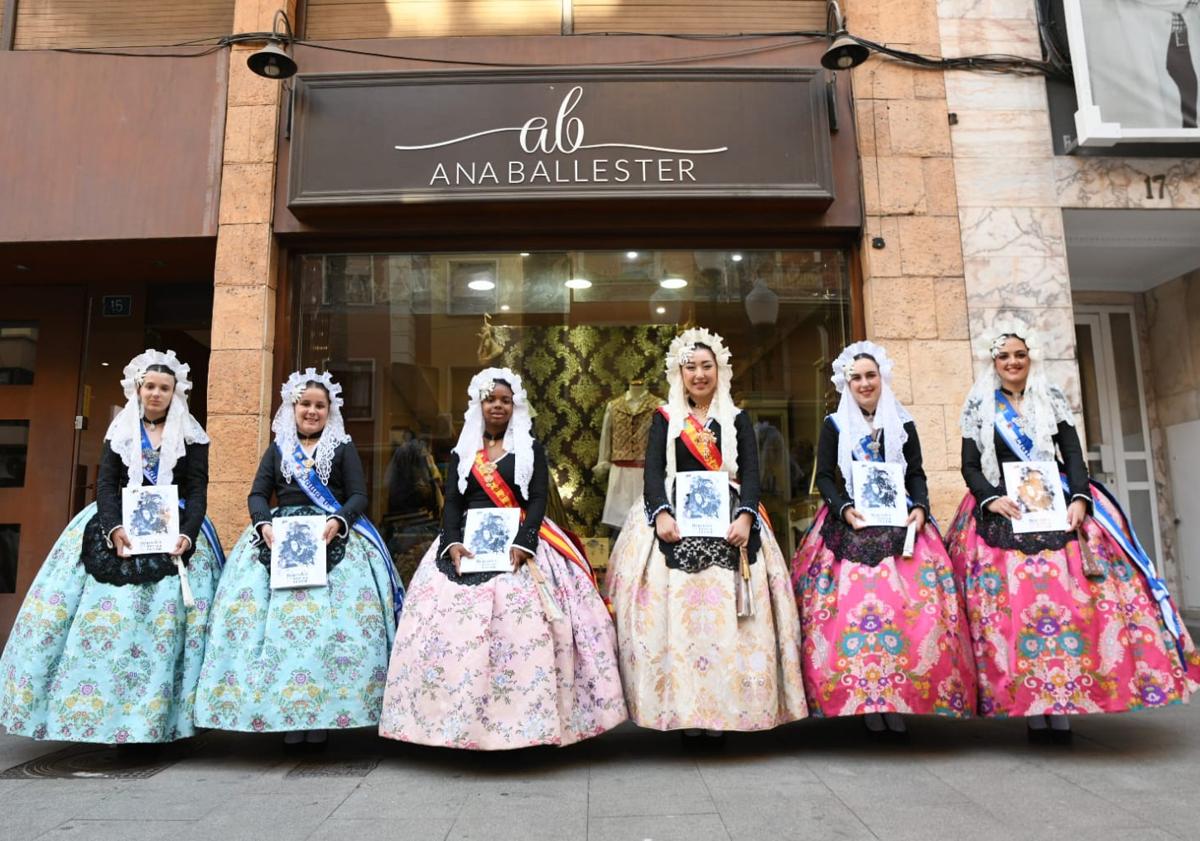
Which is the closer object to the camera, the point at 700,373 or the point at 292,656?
the point at 292,656

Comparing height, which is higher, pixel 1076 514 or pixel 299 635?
pixel 1076 514

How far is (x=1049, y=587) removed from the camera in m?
4.02

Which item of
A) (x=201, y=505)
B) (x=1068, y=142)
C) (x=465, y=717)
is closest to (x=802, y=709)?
(x=465, y=717)

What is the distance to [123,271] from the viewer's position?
6762 millimetres

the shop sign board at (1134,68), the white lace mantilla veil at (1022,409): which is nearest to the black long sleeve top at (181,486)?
the white lace mantilla veil at (1022,409)

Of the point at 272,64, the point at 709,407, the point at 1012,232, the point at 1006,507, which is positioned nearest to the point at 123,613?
the point at 709,407

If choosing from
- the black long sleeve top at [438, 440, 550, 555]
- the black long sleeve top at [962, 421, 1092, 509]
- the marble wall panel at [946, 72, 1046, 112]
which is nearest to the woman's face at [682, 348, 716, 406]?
the black long sleeve top at [438, 440, 550, 555]

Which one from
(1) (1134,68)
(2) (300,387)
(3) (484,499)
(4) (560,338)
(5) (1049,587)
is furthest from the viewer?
(4) (560,338)

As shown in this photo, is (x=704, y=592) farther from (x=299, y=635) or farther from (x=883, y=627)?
(x=299, y=635)

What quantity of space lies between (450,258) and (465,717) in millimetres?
3620

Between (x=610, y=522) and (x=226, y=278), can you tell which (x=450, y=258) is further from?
(x=610, y=522)

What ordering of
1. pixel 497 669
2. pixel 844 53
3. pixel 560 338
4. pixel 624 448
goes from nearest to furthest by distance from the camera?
pixel 497 669 < pixel 844 53 < pixel 624 448 < pixel 560 338

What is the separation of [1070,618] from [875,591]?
0.89 meters

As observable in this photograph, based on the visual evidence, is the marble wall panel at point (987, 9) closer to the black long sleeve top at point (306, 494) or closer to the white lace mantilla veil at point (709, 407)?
the white lace mantilla veil at point (709, 407)
